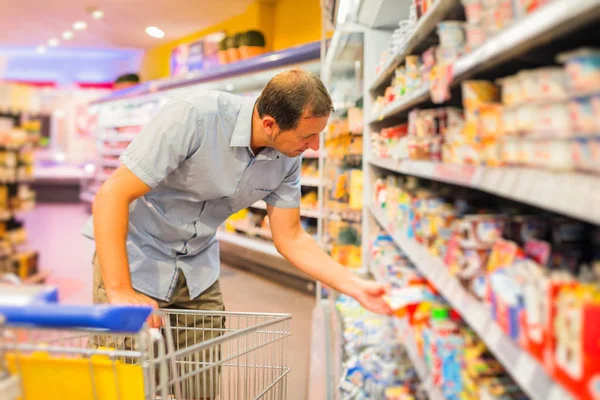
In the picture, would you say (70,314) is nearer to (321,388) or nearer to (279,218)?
(279,218)

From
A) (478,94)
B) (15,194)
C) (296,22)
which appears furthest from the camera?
(296,22)

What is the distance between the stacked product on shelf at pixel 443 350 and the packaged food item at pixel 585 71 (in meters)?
0.66

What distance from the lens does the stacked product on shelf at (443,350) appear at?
1267mm

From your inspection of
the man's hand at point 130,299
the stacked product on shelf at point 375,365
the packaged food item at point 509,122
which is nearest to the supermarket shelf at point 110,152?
the stacked product on shelf at point 375,365

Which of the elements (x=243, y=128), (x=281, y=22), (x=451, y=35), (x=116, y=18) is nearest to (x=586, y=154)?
(x=451, y=35)

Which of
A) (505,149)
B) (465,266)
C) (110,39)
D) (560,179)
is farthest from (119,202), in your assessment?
(110,39)

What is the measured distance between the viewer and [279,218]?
2.28m

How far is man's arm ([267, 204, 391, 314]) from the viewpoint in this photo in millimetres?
1828

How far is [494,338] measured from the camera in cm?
106

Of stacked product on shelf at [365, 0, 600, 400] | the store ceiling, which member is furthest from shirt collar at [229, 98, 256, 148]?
the store ceiling

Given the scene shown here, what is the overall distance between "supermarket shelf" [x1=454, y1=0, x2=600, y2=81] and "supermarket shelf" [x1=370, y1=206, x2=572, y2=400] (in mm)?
507

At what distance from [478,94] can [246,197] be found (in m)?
1.11

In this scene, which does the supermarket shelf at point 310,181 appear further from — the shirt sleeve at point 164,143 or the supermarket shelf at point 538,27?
the supermarket shelf at point 538,27

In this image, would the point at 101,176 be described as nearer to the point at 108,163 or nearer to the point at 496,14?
the point at 108,163
